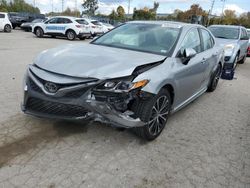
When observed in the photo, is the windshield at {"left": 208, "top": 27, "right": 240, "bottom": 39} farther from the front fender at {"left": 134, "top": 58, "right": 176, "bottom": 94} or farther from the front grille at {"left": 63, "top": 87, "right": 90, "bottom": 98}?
the front grille at {"left": 63, "top": 87, "right": 90, "bottom": 98}

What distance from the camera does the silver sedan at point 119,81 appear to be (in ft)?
9.21

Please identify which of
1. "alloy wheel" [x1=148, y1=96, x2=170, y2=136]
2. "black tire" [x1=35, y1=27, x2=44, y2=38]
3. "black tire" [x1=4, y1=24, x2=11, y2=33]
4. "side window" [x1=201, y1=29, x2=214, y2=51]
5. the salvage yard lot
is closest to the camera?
the salvage yard lot

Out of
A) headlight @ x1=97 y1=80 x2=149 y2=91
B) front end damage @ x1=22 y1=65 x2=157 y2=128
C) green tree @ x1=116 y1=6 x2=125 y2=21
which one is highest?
green tree @ x1=116 y1=6 x2=125 y2=21

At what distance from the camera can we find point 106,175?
105 inches

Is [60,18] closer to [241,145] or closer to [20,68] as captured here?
[20,68]

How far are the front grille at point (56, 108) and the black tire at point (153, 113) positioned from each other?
2.16 ft

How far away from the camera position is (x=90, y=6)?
55.6 metres

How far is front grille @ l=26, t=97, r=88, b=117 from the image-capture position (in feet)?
9.38

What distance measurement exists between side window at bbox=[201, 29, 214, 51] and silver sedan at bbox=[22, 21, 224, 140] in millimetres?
1027

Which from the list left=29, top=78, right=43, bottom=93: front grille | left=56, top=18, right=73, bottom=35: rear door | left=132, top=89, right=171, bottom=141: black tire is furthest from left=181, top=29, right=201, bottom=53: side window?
left=56, top=18, right=73, bottom=35: rear door

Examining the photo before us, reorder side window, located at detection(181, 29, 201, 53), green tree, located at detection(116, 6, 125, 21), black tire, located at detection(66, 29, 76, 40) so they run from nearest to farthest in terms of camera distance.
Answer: side window, located at detection(181, 29, 201, 53)
black tire, located at detection(66, 29, 76, 40)
green tree, located at detection(116, 6, 125, 21)

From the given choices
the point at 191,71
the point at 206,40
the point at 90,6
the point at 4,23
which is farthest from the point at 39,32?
the point at 90,6

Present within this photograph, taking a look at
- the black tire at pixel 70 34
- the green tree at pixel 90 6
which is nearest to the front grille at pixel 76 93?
the black tire at pixel 70 34

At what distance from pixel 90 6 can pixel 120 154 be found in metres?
57.0
